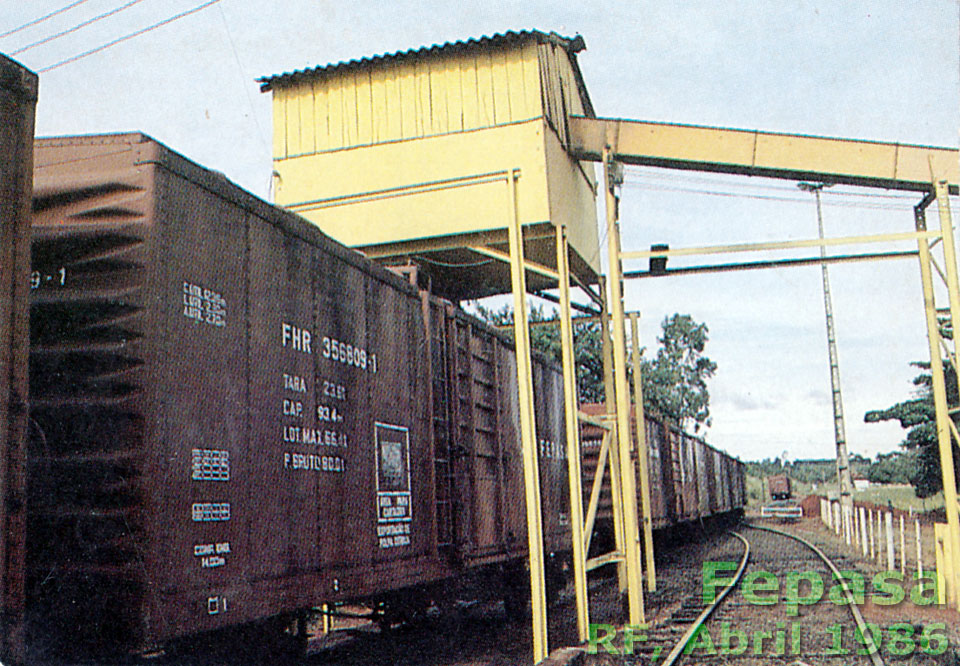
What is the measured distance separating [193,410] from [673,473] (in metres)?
21.0

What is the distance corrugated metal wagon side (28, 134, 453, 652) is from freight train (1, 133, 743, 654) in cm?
1

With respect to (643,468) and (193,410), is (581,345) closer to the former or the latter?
(643,468)

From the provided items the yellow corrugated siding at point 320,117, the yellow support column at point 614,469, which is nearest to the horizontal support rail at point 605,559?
the yellow support column at point 614,469

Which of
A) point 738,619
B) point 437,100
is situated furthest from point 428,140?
point 738,619

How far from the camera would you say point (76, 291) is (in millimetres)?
4910

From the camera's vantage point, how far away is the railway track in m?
9.46

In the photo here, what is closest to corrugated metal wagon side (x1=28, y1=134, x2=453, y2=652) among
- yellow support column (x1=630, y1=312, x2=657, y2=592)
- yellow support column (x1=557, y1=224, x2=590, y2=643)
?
yellow support column (x1=557, y1=224, x2=590, y2=643)

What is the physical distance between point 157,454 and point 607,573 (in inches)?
703

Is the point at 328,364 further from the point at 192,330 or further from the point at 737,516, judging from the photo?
the point at 737,516

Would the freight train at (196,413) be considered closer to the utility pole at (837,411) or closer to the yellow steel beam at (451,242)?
the yellow steel beam at (451,242)

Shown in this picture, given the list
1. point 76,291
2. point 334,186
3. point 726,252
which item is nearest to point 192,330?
point 76,291

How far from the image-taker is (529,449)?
26.4 feet

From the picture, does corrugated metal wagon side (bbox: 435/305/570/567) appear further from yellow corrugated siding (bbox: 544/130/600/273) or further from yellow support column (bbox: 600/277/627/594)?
yellow corrugated siding (bbox: 544/130/600/273)

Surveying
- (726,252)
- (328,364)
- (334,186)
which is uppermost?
(334,186)
